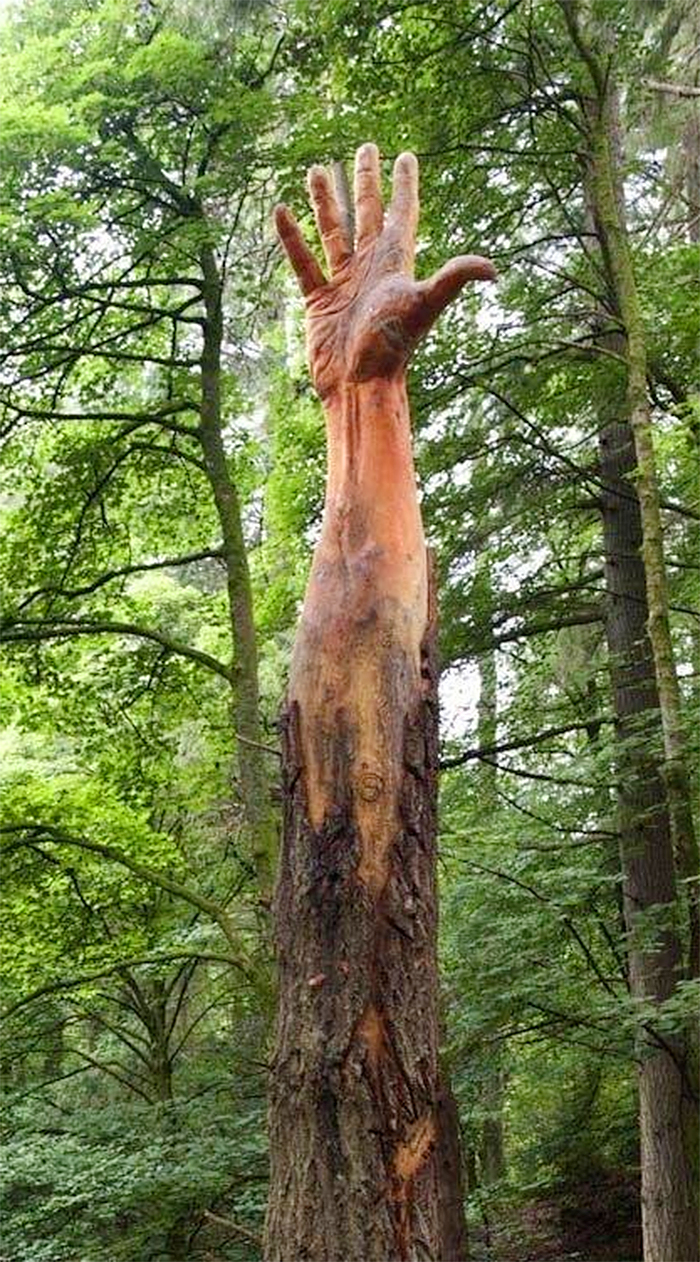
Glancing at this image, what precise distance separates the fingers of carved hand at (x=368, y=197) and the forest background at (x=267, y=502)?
8.08 ft

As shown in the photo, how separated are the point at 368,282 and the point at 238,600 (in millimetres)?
3614

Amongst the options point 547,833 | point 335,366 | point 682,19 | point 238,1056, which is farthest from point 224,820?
point 682,19

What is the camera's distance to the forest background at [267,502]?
234 inches

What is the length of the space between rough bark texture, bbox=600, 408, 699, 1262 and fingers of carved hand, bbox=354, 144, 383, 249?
2.73m

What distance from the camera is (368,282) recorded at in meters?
3.29

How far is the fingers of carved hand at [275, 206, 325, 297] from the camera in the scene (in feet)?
11.2

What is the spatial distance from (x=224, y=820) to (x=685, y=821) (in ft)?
13.9

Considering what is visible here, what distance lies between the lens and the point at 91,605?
7.62m

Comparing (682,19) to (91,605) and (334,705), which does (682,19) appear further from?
(334,705)

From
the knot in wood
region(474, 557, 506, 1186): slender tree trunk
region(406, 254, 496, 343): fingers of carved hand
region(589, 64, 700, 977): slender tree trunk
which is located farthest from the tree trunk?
region(406, 254, 496, 343): fingers of carved hand

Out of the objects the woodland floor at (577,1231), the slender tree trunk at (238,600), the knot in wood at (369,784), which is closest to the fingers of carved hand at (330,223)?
the knot in wood at (369,784)

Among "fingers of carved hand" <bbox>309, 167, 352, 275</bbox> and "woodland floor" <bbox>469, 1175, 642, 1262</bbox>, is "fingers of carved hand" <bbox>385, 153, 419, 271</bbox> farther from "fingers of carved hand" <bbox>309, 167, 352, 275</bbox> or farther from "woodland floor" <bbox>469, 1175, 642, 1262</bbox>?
"woodland floor" <bbox>469, 1175, 642, 1262</bbox>

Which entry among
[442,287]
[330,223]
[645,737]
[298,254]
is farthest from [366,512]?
[645,737]

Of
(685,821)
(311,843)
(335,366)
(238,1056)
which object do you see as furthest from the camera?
(238,1056)
